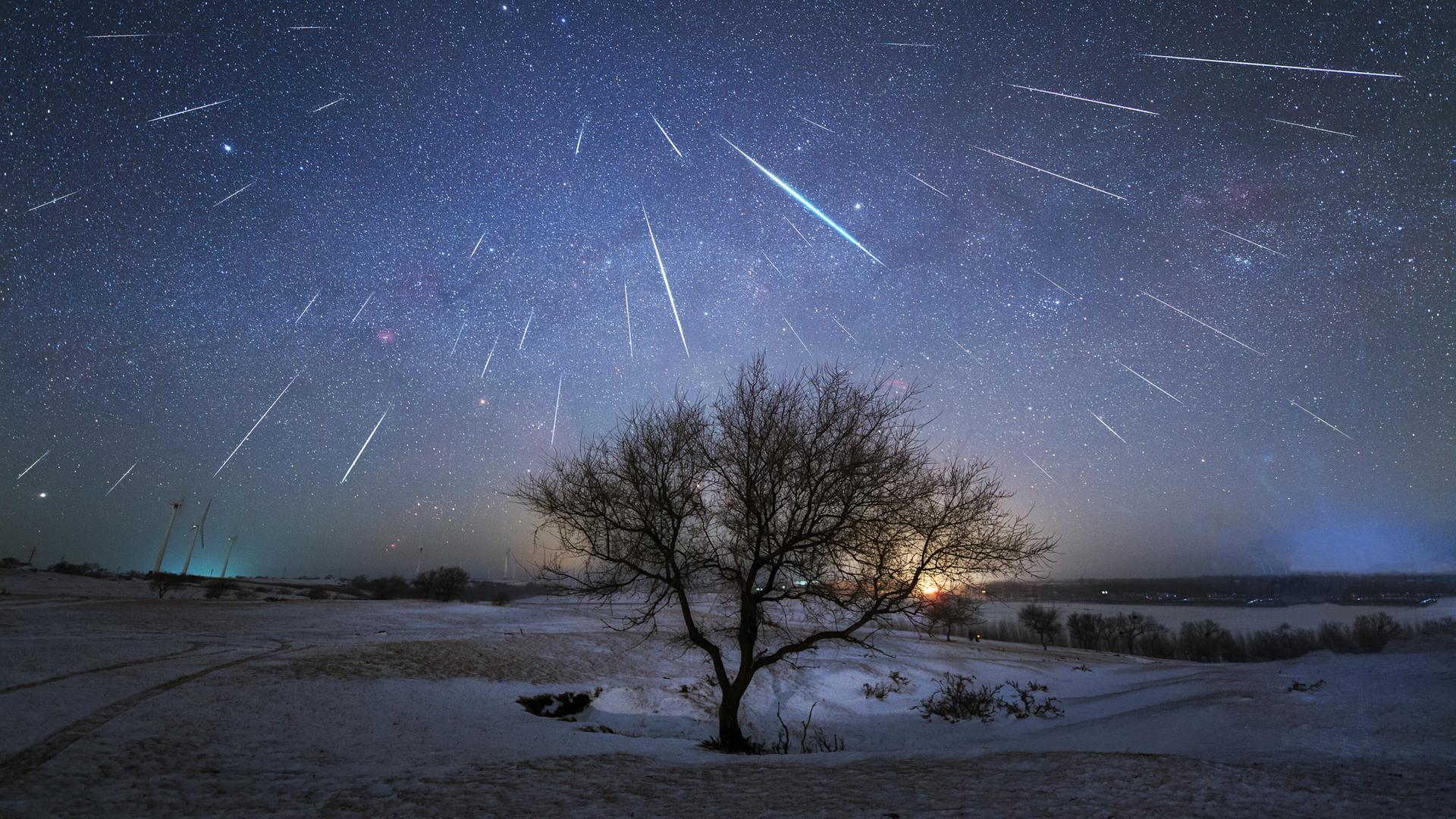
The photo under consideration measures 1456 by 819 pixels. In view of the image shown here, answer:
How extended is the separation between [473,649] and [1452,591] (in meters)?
166

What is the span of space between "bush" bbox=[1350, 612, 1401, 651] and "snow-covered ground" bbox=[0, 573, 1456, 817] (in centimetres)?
3189

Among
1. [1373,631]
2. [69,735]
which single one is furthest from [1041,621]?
[69,735]

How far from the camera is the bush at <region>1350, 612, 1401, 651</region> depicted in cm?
4427

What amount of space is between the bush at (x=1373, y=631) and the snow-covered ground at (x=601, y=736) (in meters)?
31.9

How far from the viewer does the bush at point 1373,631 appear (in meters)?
44.3

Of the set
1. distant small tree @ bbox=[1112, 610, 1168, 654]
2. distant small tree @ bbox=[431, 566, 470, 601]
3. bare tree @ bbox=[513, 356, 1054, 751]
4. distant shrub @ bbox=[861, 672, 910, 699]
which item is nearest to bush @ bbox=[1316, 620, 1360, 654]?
distant small tree @ bbox=[1112, 610, 1168, 654]

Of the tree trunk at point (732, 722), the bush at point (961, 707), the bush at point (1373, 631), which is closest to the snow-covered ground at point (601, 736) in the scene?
the bush at point (961, 707)

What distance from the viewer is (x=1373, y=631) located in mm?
53844

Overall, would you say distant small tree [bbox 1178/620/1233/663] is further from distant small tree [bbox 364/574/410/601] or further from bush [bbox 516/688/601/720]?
distant small tree [bbox 364/574/410/601]

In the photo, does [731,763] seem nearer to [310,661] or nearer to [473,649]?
[310,661]

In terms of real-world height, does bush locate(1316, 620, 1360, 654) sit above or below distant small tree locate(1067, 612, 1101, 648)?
above

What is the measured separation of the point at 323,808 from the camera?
587 centimetres

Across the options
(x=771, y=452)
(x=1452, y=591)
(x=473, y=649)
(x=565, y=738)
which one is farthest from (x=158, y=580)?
(x=1452, y=591)

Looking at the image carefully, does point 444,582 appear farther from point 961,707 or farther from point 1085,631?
point 1085,631
